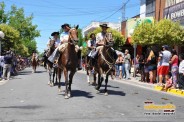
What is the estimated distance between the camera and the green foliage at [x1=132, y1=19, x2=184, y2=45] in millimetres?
26062

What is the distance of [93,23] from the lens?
3410 inches

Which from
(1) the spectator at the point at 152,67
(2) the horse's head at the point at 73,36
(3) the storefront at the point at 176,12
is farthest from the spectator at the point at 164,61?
(3) the storefront at the point at 176,12

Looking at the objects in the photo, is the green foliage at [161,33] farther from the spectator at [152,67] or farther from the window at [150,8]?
the window at [150,8]

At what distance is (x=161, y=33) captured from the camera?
85.2ft

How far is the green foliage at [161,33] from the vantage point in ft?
85.5

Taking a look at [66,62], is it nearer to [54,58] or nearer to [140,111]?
[54,58]

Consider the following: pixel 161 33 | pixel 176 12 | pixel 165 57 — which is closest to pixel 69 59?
pixel 165 57

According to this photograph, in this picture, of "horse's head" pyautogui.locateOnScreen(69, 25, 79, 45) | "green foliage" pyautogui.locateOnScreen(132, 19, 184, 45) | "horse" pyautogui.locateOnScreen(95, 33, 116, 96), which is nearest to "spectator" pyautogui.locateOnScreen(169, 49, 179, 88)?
"horse" pyautogui.locateOnScreen(95, 33, 116, 96)

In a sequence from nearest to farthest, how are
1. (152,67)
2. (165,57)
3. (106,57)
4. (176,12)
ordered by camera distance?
1. (106,57)
2. (165,57)
3. (152,67)
4. (176,12)

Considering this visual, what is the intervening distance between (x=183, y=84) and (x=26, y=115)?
1075 cm

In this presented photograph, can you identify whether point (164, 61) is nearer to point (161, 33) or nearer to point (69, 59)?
point (69, 59)

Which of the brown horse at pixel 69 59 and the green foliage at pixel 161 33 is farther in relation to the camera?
the green foliage at pixel 161 33

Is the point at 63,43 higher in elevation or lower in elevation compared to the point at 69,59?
higher

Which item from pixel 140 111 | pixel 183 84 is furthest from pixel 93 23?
pixel 140 111
